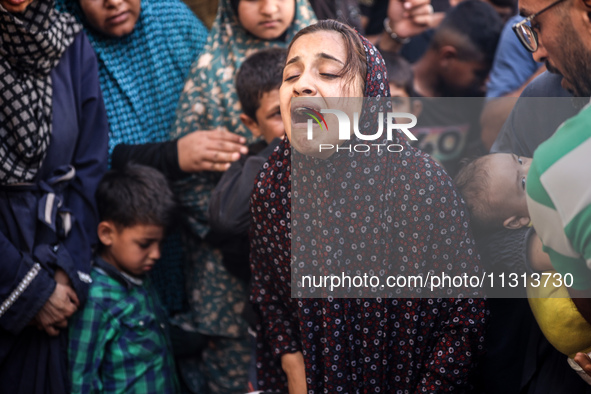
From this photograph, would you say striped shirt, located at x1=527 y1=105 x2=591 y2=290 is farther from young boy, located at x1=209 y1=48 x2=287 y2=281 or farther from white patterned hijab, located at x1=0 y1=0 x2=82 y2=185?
white patterned hijab, located at x1=0 y1=0 x2=82 y2=185

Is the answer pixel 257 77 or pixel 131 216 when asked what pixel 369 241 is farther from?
pixel 131 216

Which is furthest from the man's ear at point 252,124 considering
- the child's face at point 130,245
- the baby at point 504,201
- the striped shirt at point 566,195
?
the striped shirt at point 566,195

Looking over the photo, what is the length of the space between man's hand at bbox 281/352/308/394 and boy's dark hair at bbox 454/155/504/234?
0.61 m

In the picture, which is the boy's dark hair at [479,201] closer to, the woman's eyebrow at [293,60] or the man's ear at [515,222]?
the man's ear at [515,222]

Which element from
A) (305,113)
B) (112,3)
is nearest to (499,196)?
(305,113)

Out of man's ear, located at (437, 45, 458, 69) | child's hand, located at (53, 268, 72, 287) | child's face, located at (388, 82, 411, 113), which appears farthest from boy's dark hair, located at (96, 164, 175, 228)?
man's ear, located at (437, 45, 458, 69)

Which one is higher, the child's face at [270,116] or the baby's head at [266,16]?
the baby's head at [266,16]

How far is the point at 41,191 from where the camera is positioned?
2064 mm

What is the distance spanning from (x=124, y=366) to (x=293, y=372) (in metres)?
0.77

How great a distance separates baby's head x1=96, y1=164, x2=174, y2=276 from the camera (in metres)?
2.23

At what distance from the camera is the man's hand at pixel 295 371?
5.53ft

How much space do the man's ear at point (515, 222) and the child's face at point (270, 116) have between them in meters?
0.85

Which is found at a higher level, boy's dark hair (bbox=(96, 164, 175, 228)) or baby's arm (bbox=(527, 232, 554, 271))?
baby's arm (bbox=(527, 232, 554, 271))

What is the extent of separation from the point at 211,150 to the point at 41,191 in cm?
60
